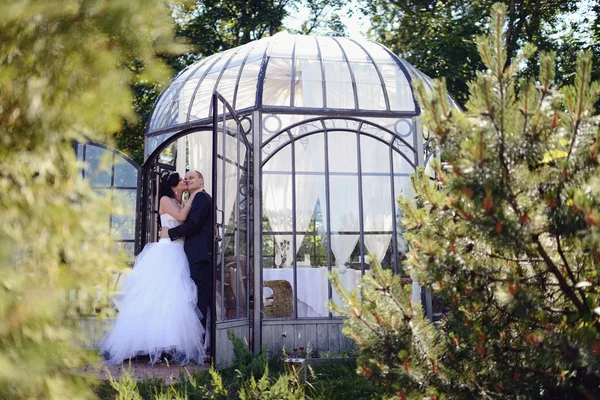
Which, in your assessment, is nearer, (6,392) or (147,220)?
(6,392)

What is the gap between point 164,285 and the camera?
260 inches

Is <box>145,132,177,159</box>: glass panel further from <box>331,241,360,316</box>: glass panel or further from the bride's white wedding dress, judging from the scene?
<box>331,241,360,316</box>: glass panel

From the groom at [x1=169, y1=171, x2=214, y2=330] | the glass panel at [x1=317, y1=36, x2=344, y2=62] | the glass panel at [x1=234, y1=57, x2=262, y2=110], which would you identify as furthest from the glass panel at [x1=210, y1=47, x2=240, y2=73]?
the groom at [x1=169, y1=171, x2=214, y2=330]

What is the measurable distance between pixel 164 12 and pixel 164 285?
5.24 m

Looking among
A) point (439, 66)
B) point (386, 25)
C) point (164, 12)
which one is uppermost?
point (386, 25)

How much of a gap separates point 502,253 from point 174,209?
4931 millimetres

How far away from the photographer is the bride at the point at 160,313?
635 cm

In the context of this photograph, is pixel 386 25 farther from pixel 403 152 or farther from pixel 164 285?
pixel 164 285

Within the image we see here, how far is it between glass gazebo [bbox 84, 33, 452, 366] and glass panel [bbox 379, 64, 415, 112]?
16mm

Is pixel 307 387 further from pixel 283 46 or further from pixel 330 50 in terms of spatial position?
pixel 283 46

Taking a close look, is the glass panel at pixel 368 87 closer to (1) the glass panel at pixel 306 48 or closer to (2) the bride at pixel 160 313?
(1) the glass panel at pixel 306 48

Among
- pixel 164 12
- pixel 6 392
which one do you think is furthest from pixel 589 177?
pixel 6 392

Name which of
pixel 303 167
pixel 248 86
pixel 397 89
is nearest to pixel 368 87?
pixel 397 89

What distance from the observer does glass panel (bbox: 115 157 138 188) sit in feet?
28.4
